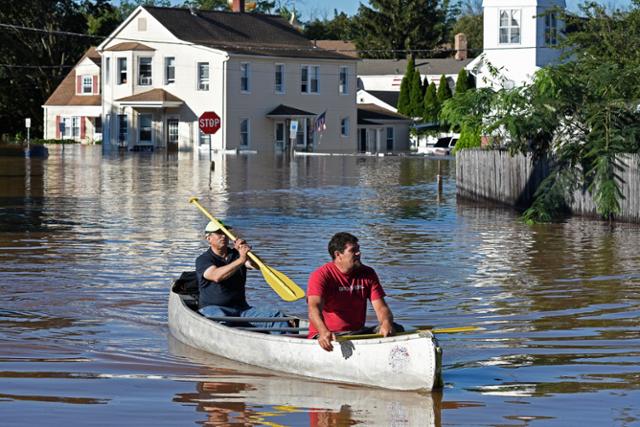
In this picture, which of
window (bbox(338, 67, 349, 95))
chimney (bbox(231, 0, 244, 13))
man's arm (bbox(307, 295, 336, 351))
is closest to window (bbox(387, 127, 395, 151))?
window (bbox(338, 67, 349, 95))

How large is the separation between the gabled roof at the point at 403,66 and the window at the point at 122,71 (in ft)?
110

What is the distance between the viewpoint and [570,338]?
15625 mm

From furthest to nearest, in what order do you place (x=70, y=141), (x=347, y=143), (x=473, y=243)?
(x=70, y=141)
(x=347, y=143)
(x=473, y=243)

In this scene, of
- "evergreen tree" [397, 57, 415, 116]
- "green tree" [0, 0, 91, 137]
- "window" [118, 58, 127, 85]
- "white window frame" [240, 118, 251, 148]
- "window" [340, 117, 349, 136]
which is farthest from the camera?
"green tree" [0, 0, 91, 137]

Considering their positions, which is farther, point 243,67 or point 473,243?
point 243,67

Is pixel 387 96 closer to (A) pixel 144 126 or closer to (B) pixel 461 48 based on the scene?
(B) pixel 461 48

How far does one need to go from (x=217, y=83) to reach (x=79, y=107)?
19.3 meters

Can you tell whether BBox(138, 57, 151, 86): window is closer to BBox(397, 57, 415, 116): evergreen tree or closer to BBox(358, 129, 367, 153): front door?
BBox(358, 129, 367, 153): front door

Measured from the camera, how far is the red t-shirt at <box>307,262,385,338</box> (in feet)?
41.4

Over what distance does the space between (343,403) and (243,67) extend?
7546 cm

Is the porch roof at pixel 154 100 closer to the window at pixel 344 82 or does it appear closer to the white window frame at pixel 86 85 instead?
the window at pixel 344 82

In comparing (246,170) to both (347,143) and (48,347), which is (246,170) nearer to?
(347,143)

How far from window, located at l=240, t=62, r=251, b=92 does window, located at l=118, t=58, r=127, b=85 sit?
8.56 metres

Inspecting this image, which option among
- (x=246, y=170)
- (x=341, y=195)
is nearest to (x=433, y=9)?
(x=246, y=170)
